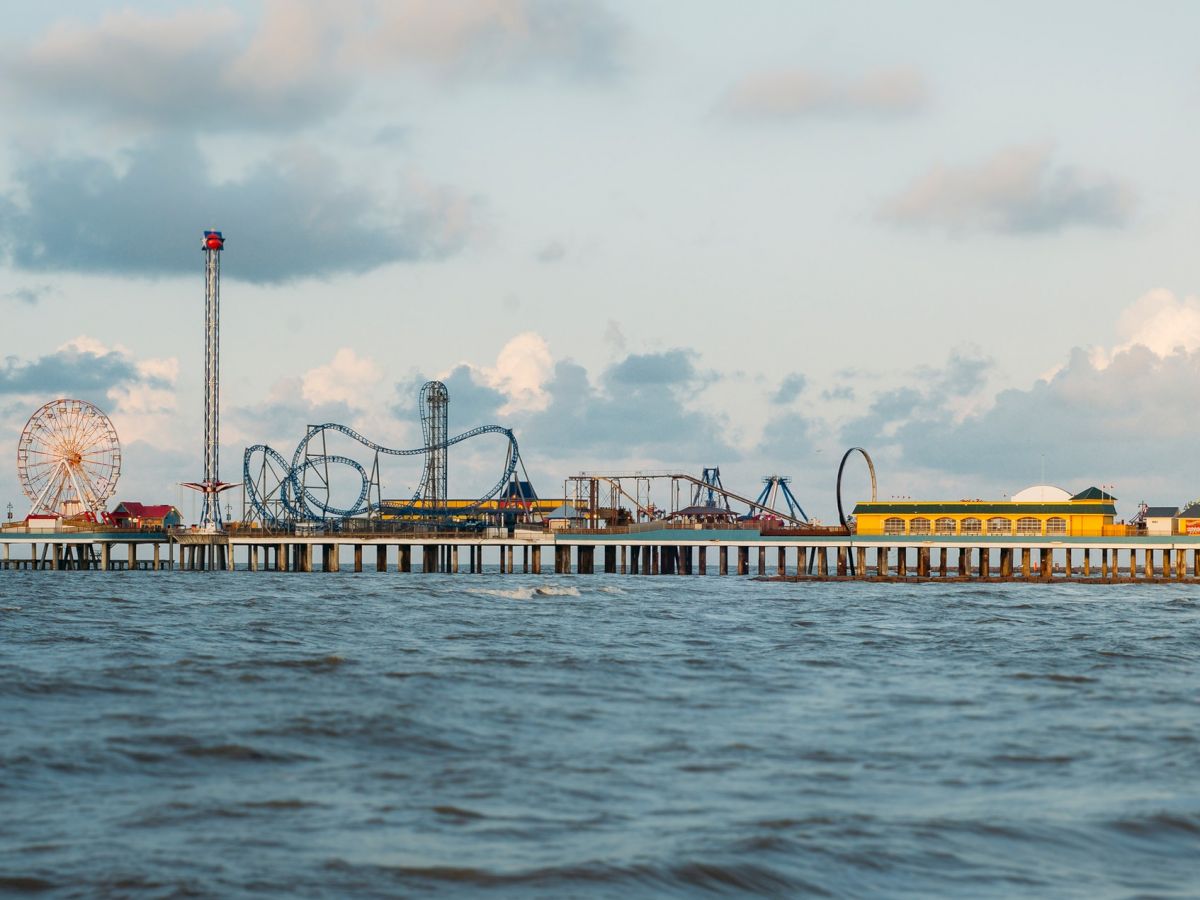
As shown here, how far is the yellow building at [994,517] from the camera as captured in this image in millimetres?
110000

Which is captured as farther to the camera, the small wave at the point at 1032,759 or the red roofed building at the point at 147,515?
the red roofed building at the point at 147,515

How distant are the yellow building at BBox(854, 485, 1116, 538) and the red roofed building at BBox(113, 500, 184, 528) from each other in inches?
3374

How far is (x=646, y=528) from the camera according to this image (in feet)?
411

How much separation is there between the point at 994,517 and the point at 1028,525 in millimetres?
2669

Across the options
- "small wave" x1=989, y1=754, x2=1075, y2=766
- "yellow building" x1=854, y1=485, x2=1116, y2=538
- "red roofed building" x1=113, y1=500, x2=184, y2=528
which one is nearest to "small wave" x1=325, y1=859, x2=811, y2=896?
"small wave" x1=989, y1=754, x2=1075, y2=766

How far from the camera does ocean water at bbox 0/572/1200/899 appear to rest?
47.9 feet

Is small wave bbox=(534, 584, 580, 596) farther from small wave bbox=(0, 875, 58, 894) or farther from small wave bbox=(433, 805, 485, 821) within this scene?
small wave bbox=(0, 875, 58, 894)

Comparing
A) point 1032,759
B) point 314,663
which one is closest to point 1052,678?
point 1032,759

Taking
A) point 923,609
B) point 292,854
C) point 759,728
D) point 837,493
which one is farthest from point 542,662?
point 837,493

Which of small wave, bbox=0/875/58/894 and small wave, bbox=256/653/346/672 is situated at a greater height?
small wave, bbox=0/875/58/894

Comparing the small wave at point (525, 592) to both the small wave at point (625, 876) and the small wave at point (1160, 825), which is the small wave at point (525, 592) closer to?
the small wave at point (1160, 825)

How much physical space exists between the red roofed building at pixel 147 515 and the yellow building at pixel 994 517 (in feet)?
281

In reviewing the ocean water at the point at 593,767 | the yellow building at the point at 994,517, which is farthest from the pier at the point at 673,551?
the ocean water at the point at 593,767

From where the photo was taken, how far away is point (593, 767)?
20.1m
